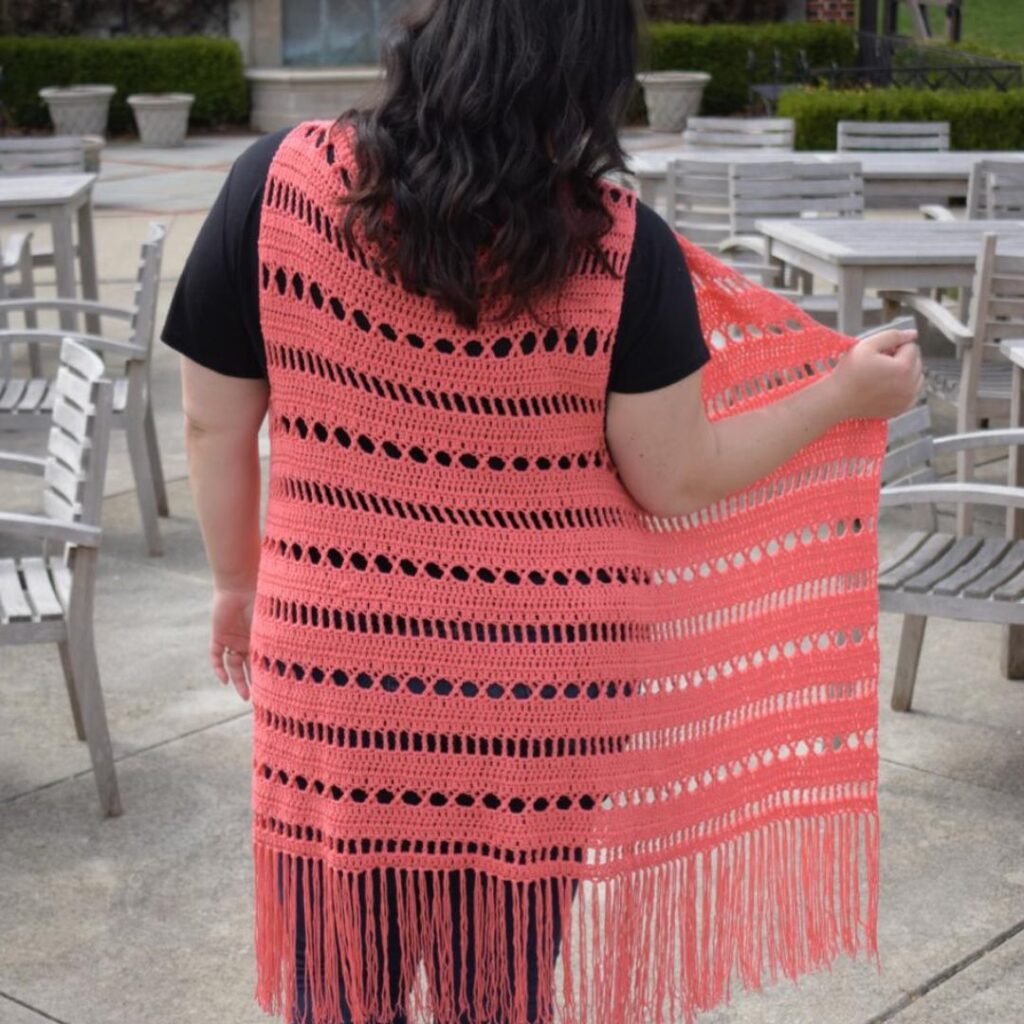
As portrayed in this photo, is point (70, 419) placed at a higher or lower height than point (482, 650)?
lower

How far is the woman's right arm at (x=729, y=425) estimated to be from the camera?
1.88 meters

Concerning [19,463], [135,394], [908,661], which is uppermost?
[19,463]

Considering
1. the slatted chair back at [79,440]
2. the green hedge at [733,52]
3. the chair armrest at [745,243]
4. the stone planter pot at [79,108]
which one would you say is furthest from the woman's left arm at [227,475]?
the green hedge at [733,52]

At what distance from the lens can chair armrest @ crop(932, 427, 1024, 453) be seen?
4.21 meters

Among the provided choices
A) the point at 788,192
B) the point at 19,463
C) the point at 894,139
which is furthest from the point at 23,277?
the point at 894,139

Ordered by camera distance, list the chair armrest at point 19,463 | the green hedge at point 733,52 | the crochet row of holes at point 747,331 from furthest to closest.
Result: the green hedge at point 733,52 → the chair armrest at point 19,463 → the crochet row of holes at point 747,331

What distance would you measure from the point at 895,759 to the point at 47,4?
20932 millimetres

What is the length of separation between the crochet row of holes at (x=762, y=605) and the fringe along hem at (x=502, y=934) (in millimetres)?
265

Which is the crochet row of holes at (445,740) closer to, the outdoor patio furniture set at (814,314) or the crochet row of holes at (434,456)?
the crochet row of holes at (434,456)

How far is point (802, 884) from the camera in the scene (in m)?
2.27

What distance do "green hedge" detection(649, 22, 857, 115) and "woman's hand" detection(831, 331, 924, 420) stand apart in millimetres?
21054

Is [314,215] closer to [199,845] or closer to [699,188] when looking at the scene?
[199,845]

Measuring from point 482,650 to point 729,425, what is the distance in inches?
15.2

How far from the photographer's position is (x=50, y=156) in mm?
9625
